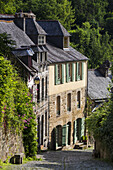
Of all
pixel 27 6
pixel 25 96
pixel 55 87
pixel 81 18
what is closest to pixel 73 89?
pixel 55 87

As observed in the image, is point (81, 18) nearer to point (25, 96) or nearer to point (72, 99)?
point (72, 99)

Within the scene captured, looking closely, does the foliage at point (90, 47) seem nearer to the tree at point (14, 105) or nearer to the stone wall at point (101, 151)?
the stone wall at point (101, 151)

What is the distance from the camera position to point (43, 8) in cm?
6197

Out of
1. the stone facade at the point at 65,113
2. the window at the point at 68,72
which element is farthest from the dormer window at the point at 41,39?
the stone facade at the point at 65,113

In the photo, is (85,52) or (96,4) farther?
(96,4)

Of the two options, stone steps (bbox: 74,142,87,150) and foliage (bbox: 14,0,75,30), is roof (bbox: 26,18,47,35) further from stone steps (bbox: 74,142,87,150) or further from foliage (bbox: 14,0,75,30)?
foliage (bbox: 14,0,75,30)

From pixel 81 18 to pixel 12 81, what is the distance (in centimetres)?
6215

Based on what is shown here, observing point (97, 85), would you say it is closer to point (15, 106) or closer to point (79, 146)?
point (79, 146)

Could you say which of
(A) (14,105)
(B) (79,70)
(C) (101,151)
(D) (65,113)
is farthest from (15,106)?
(B) (79,70)

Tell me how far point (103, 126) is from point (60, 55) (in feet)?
29.6

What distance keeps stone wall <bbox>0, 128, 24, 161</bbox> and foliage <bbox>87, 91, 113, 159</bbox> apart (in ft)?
15.0

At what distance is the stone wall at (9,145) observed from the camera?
54.7 feet

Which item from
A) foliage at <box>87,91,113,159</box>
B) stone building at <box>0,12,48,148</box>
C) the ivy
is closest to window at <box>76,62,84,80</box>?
stone building at <box>0,12,48,148</box>

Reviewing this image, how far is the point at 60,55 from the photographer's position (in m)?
30.5
